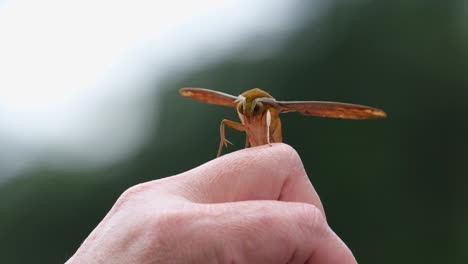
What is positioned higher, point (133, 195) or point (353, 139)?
point (133, 195)

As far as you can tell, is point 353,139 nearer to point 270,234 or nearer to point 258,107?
point 258,107

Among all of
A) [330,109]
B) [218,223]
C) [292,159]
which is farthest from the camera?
[330,109]

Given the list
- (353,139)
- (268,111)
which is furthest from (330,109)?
(353,139)

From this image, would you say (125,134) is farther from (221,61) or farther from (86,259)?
(86,259)

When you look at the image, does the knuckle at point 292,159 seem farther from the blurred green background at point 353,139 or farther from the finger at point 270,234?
the blurred green background at point 353,139

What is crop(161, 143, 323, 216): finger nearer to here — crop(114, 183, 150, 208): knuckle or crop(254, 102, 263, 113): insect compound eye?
crop(114, 183, 150, 208): knuckle

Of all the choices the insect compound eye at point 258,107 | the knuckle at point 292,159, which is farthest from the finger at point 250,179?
the insect compound eye at point 258,107
